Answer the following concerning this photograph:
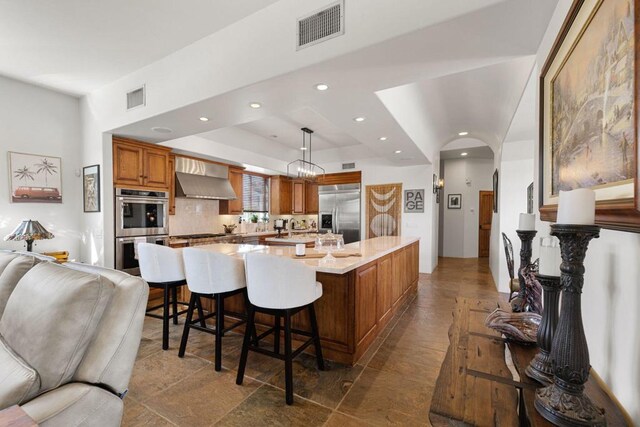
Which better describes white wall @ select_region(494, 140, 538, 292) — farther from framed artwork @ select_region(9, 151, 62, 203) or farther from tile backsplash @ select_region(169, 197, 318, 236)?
framed artwork @ select_region(9, 151, 62, 203)

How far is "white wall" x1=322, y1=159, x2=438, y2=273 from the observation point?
619 cm

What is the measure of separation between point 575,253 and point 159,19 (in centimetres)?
322

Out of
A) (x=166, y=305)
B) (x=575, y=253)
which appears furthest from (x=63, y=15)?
(x=575, y=253)

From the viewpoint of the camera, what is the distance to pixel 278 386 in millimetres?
2115

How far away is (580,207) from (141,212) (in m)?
4.64

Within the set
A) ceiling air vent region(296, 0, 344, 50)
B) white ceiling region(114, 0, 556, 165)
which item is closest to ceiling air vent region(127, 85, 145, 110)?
white ceiling region(114, 0, 556, 165)

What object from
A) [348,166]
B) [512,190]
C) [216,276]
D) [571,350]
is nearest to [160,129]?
[216,276]

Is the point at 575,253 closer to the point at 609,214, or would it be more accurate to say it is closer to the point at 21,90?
the point at 609,214

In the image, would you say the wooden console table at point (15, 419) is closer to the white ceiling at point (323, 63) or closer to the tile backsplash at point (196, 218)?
the white ceiling at point (323, 63)

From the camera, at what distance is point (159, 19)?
2.45 m

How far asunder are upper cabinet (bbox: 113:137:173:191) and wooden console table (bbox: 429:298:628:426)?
14.2 ft

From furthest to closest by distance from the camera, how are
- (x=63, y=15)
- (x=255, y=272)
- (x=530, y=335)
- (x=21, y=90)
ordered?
(x=21, y=90)
(x=63, y=15)
(x=255, y=272)
(x=530, y=335)

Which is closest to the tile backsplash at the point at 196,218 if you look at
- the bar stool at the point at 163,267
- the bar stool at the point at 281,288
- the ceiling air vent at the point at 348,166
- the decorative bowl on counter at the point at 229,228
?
the decorative bowl on counter at the point at 229,228

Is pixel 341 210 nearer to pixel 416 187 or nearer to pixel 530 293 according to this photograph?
pixel 416 187
